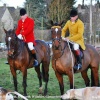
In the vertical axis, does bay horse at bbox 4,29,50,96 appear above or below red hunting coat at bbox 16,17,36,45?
below

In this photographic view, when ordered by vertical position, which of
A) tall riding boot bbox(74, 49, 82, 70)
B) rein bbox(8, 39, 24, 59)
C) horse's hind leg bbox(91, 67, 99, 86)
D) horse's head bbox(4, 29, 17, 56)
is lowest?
horse's hind leg bbox(91, 67, 99, 86)

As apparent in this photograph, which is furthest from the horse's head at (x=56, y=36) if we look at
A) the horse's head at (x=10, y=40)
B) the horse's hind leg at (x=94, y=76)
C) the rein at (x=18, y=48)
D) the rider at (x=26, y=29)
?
the horse's hind leg at (x=94, y=76)

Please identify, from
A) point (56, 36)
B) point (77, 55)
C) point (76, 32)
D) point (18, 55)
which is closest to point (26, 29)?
point (18, 55)

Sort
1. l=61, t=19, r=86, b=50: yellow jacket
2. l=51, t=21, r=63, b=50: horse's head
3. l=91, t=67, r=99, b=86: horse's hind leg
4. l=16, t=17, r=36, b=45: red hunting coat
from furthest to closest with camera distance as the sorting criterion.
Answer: l=16, t=17, r=36, b=45: red hunting coat, l=91, t=67, r=99, b=86: horse's hind leg, l=61, t=19, r=86, b=50: yellow jacket, l=51, t=21, r=63, b=50: horse's head

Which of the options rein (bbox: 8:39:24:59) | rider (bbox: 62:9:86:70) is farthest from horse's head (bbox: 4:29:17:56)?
rider (bbox: 62:9:86:70)

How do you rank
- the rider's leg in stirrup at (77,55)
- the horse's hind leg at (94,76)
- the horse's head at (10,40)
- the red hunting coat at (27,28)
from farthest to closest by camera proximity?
the red hunting coat at (27,28)
the horse's hind leg at (94,76)
the rider's leg in stirrup at (77,55)
the horse's head at (10,40)

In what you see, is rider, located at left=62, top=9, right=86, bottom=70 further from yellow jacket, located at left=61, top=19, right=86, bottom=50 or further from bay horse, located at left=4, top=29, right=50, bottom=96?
bay horse, located at left=4, top=29, right=50, bottom=96

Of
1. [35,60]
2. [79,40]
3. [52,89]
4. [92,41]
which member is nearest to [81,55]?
[79,40]

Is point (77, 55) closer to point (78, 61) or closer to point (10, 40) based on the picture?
point (78, 61)

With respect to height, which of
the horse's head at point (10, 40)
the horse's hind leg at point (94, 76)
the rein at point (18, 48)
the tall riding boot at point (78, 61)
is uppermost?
the horse's head at point (10, 40)

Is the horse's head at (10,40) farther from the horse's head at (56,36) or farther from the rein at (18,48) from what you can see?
the horse's head at (56,36)

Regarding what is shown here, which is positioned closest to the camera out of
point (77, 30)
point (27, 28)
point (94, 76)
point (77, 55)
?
point (77, 55)

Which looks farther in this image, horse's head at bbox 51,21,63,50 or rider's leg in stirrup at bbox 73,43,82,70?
rider's leg in stirrup at bbox 73,43,82,70

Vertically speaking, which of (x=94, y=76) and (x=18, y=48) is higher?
(x=18, y=48)
